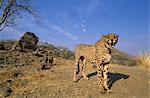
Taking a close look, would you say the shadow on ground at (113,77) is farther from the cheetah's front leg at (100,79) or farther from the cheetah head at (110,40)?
the cheetah head at (110,40)

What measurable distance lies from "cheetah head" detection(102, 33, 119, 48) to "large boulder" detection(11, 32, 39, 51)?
957cm

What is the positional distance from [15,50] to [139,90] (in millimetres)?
9617

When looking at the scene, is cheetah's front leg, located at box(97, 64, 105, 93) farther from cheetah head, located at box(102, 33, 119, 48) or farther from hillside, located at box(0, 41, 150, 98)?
cheetah head, located at box(102, 33, 119, 48)

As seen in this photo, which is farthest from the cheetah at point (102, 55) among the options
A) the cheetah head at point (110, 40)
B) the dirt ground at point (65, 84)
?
the dirt ground at point (65, 84)

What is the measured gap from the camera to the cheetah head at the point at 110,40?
884cm

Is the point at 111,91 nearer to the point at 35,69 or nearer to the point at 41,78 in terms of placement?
the point at 41,78

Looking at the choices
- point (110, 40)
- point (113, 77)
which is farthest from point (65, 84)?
point (110, 40)

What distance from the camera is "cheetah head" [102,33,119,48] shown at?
8.84 metres

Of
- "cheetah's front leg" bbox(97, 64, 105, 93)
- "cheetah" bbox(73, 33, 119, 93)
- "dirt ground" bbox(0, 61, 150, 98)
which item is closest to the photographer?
"cheetah" bbox(73, 33, 119, 93)

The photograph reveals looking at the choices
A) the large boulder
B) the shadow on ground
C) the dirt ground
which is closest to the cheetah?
the dirt ground

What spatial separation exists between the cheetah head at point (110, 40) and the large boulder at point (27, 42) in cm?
957

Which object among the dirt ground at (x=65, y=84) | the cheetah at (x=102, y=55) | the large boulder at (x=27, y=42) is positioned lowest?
the dirt ground at (x=65, y=84)

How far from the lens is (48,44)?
795 inches

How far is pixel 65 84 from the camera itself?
1045 centimetres
